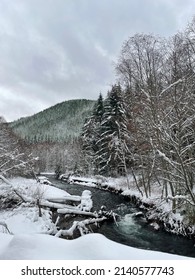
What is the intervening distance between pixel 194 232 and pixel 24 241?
887cm

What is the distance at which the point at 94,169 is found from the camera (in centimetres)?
3506

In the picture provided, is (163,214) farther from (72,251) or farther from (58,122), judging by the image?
(58,122)

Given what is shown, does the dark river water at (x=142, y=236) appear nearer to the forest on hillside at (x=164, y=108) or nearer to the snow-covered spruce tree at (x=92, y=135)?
the forest on hillside at (x=164, y=108)

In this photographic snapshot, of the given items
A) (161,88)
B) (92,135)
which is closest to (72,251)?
(161,88)

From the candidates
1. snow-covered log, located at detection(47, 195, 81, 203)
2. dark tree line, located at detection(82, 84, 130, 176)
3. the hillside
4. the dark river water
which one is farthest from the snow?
the hillside

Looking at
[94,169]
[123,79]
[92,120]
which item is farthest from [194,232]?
[92,120]

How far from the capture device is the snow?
3830mm

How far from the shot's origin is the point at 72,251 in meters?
4.05

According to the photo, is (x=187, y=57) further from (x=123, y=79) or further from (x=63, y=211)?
(x=63, y=211)

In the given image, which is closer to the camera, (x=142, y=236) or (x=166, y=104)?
(x=142, y=236)

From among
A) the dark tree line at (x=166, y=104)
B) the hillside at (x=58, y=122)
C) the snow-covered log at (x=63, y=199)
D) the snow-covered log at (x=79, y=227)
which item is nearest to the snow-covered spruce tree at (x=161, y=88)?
the dark tree line at (x=166, y=104)

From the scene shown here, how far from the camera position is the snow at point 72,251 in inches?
151
